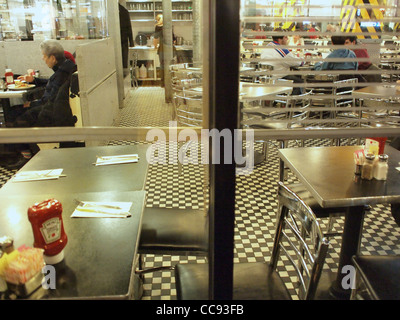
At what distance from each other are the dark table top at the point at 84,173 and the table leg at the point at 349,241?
1.21m

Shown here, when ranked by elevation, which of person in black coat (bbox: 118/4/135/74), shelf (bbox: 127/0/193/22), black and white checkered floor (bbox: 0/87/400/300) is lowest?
black and white checkered floor (bbox: 0/87/400/300)

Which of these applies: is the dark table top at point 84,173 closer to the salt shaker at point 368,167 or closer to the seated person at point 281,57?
the seated person at point 281,57

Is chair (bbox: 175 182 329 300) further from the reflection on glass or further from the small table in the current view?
the reflection on glass

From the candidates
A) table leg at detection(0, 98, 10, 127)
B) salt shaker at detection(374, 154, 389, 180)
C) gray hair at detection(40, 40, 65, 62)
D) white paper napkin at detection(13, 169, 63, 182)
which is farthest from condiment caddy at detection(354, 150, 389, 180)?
table leg at detection(0, 98, 10, 127)

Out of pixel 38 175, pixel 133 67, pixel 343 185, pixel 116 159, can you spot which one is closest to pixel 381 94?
pixel 343 185

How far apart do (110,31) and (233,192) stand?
725cm

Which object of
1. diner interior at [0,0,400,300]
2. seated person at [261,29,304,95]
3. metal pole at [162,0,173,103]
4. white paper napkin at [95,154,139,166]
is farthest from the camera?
metal pole at [162,0,173,103]

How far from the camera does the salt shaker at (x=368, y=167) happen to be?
2.04 meters

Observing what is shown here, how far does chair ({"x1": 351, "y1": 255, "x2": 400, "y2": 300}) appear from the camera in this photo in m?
1.56

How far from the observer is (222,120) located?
3.07ft

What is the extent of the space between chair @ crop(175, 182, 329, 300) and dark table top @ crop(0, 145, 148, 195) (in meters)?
0.57

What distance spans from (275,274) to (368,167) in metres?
0.80

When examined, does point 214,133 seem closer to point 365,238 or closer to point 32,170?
point 32,170

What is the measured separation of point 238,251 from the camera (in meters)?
2.78
